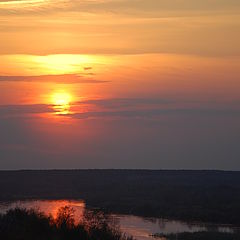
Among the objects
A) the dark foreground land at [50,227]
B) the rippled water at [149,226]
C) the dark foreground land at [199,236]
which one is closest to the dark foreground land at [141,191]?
the rippled water at [149,226]

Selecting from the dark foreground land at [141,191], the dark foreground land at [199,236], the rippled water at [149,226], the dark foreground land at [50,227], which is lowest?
the dark foreground land at [50,227]

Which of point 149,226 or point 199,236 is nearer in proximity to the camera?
point 199,236

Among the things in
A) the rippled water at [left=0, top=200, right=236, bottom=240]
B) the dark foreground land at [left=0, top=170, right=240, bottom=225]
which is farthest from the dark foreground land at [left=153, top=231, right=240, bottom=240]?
the dark foreground land at [left=0, top=170, right=240, bottom=225]

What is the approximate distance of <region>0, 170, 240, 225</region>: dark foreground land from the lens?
5791cm

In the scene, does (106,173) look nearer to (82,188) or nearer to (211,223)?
(82,188)

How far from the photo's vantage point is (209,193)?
240 ft

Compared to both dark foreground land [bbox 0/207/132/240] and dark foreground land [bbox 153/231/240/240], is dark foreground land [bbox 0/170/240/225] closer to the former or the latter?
dark foreground land [bbox 153/231/240/240]

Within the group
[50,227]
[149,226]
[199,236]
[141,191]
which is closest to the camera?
[50,227]

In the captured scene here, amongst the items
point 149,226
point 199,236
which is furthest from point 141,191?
point 199,236

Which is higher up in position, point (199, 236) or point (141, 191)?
point (141, 191)

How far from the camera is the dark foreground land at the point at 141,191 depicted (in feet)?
190

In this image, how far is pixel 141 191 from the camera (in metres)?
79.1

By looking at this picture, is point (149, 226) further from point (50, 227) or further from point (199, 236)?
point (50, 227)

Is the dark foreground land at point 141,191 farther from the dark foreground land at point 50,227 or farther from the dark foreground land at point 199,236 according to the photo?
the dark foreground land at point 50,227
